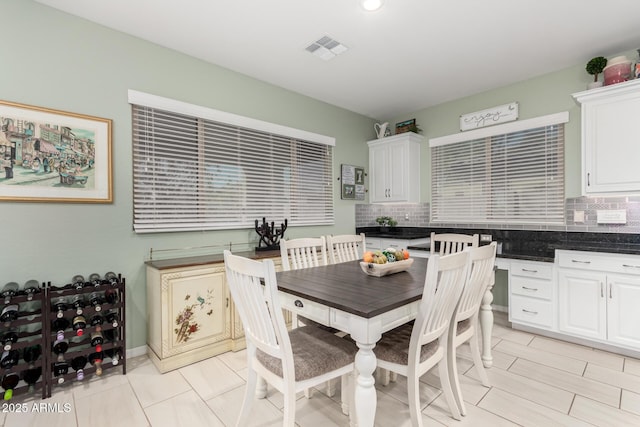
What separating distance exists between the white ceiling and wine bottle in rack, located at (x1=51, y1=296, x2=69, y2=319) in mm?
2228

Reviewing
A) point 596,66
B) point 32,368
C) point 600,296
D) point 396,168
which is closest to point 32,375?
point 32,368

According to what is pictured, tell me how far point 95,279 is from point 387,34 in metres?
3.18

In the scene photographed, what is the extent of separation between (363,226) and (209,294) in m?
2.86

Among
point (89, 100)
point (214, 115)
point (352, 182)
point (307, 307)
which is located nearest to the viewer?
point (307, 307)

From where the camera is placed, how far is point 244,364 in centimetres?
254

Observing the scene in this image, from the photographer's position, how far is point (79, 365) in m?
2.21

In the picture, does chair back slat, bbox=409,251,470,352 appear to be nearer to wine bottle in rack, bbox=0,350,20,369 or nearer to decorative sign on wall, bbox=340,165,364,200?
wine bottle in rack, bbox=0,350,20,369

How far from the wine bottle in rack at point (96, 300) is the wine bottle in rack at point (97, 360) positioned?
36 centimetres

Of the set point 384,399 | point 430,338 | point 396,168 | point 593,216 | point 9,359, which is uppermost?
point 396,168

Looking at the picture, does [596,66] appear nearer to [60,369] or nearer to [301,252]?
[301,252]

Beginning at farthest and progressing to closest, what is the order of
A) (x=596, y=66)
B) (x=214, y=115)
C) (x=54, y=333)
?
(x=214, y=115)
(x=596, y=66)
(x=54, y=333)

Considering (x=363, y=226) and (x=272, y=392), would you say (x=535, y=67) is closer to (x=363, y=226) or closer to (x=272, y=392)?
(x=363, y=226)

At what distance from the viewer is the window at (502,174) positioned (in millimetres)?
3434

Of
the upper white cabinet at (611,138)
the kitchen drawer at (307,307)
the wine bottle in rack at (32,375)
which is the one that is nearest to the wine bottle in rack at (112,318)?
the wine bottle in rack at (32,375)
